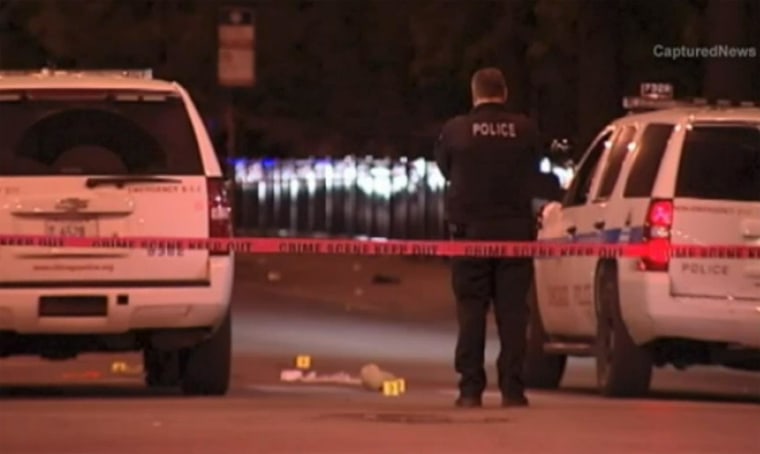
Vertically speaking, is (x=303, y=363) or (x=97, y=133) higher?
(x=97, y=133)

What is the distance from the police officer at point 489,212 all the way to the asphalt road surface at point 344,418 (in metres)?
0.35

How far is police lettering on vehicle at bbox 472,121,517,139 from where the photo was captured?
1298 centimetres

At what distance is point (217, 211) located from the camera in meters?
14.0

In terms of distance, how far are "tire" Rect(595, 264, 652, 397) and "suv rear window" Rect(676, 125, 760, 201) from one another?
2.67 feet

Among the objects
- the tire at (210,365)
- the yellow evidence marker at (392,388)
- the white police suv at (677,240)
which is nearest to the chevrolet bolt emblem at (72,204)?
the tire at (210,365)

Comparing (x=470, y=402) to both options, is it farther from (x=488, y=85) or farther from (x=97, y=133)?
(x=97, y=133)

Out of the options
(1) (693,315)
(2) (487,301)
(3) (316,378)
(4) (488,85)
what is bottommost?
(3) (316,378)

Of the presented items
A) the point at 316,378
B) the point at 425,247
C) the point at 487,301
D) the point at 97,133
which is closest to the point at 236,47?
the point at 316,378

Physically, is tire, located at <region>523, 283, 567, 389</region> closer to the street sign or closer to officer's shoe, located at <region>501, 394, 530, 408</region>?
officer's shoe, located at <region>501, 394, 530, 408</region>

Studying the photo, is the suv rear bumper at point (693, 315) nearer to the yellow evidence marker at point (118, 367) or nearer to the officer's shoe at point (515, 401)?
the officer's shoe at point (515, 401)

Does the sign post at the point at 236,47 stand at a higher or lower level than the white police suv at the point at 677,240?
higher

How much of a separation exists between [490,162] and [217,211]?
6.17 ft

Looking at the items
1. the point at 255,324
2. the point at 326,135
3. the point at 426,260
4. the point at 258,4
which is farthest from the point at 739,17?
the point at 326,135

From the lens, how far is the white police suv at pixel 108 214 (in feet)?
45.5
